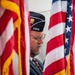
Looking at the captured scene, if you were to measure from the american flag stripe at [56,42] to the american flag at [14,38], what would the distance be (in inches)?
5.2

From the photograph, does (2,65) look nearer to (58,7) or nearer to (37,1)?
(58,7)

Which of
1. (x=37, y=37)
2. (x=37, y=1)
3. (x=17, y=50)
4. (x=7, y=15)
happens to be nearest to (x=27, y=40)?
(x=17, y=50)

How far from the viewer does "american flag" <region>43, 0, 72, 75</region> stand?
1153 millimetres

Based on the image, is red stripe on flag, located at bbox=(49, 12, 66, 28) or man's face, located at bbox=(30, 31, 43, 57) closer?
red stripe on flag, located at bbox=(49, 12, 66, 28)

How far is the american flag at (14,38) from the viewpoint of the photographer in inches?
38.9

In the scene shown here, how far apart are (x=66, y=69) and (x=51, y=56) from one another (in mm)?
102

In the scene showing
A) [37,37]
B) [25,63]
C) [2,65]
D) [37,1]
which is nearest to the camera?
[2,65]

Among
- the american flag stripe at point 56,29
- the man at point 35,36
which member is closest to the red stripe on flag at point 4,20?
the american flag stripe at point 56,29

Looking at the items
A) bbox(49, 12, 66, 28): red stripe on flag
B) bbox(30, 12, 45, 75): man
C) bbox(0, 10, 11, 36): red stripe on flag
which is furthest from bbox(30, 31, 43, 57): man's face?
bbox(0, 10, 11, 36): red stripe on flag

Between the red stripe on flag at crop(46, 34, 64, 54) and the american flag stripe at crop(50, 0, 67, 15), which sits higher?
the american flag stripe at crop(50, 0, 67, 15)

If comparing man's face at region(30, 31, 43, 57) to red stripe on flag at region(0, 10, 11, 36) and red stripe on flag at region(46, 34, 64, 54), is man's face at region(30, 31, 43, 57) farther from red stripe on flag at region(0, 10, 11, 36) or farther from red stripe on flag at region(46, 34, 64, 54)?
red stripe on flag at region(0, 10, 11, 36)

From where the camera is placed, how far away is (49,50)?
1.19 meters

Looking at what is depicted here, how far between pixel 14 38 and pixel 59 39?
0.24m

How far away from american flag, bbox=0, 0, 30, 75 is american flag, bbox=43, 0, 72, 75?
0.44ft
